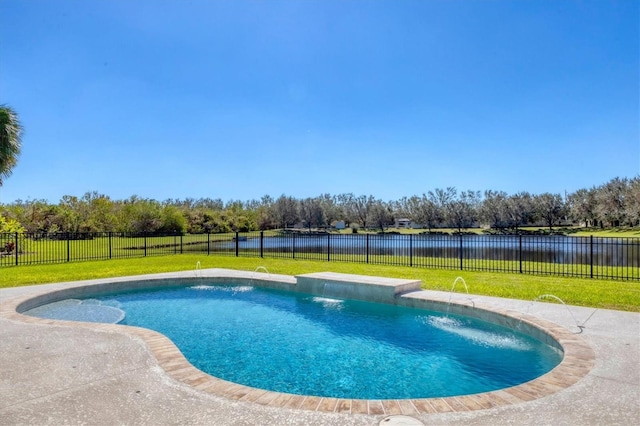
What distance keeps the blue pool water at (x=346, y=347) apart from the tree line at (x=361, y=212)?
35.8 m

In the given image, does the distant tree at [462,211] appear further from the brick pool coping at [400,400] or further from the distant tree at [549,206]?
the brick pool coping at [400,400]

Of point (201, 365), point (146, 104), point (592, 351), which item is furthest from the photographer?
point (146, 104)

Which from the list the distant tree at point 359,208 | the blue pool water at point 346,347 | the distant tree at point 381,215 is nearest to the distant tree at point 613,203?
the distant tree at point 381,215

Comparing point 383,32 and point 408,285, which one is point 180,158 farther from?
point 408,285

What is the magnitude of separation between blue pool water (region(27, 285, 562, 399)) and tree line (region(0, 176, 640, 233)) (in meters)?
35.8

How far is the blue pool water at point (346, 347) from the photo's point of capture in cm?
477

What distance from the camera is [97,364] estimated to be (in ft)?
14.0

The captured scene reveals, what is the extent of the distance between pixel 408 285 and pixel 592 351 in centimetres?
441

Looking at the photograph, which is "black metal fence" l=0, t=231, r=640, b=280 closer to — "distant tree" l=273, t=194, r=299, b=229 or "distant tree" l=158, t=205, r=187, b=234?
Result: "distant tree" l=158, t=205, r=187, b=234

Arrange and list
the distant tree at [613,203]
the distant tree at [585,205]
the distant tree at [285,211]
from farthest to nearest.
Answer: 1. the distant tree at [285,211]
2. the distant tree at [585,205]
3. the distant tree at [613,203]

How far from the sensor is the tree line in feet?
140

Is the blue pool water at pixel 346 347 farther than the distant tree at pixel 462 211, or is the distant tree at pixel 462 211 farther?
the distant tree at pixel 462 211

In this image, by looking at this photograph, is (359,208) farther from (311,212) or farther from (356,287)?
(356,287)

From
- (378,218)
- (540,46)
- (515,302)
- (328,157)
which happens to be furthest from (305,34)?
(378,218)
